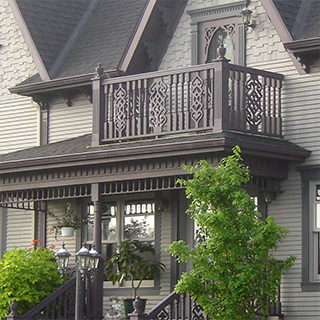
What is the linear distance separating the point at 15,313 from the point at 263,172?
17.6ft

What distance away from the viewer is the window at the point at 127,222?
2153 cm

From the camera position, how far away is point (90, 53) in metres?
23.6

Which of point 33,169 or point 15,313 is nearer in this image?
point 15,313

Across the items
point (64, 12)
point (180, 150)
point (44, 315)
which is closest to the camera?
point (180, 150)

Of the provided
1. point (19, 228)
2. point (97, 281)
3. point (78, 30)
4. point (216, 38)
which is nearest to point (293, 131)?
point (216, 38)

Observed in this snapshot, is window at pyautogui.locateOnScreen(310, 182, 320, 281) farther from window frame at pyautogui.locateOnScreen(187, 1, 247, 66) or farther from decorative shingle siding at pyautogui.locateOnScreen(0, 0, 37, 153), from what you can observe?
decorative shingle siding at pyautogui.locateOnScreen(0, 0, 37, 153)

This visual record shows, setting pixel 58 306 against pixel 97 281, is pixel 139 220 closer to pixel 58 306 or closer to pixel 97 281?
pixel 97 281

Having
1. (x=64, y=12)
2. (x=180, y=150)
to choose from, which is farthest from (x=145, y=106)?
(x=64, y=12)

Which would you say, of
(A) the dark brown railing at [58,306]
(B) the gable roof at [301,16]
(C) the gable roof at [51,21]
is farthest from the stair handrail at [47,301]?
(B) the gable roof at [301,16]

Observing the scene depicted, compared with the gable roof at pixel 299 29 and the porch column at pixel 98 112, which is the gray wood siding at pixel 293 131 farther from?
the porch column at pixel 98 112

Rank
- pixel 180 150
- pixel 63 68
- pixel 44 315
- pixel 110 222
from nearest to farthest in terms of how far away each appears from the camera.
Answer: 1. pixel 180 150
2. pixel 44 315
3. pixel 110 222
4. pixel 63 68

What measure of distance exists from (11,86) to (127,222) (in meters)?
5.30

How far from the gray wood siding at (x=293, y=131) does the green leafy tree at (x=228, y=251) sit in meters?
2.59

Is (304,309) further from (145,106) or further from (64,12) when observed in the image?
(64,12)
